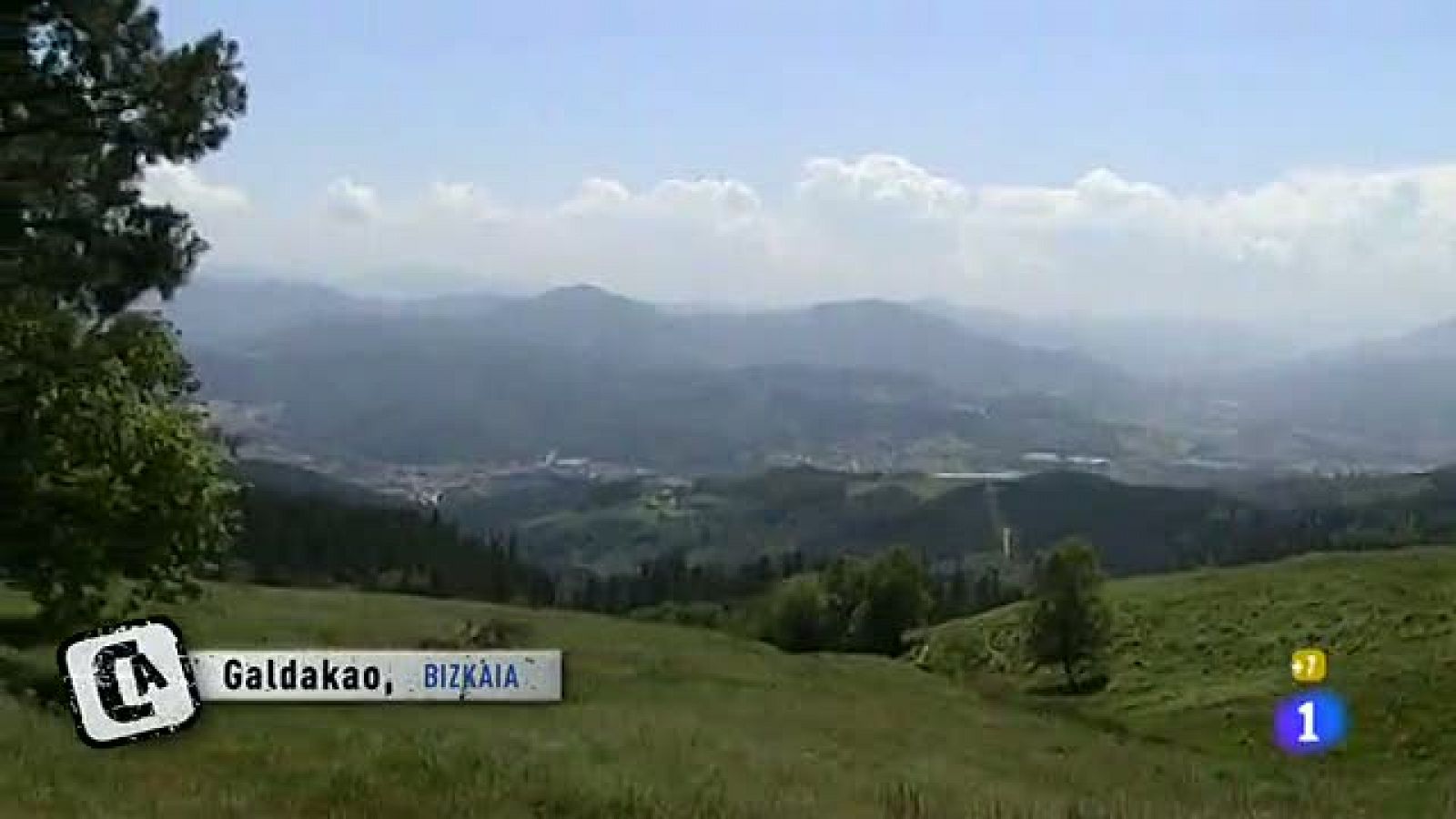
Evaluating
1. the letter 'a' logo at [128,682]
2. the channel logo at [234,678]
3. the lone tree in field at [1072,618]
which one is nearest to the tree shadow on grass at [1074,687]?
the lone tree in field at [1072,618]

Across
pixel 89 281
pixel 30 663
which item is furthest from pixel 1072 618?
pixel 89 281

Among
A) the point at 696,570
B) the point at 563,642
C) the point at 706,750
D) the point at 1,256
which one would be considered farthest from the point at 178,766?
the point at 696,570

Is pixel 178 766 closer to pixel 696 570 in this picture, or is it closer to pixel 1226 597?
pixel 1226 597

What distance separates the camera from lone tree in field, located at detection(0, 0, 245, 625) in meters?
25.2

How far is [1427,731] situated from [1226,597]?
32.0 meters

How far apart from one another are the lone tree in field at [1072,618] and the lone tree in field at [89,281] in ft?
185

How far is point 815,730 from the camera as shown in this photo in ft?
127

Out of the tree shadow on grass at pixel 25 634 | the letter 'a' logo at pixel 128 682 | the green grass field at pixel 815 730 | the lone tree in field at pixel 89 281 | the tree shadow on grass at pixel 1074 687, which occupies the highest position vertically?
the lone tree in field at pixel 89 281

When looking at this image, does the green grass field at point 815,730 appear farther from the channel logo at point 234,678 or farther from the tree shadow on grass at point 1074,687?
the tree shadow on grass at point 1074,687

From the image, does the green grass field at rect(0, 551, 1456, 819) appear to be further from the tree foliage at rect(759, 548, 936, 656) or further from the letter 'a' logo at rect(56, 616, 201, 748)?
the tree foliage at rect(759, 548, 936, 656)

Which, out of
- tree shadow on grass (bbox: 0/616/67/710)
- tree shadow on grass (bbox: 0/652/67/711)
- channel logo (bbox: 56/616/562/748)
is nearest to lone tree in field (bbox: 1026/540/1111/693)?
channel logo (bbox: 56/616/562/748)

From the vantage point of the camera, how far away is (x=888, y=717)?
146 ft

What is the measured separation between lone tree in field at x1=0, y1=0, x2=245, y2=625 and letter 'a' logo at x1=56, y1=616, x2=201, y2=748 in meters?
16.7

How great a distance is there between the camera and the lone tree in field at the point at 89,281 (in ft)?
82.7
